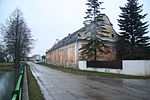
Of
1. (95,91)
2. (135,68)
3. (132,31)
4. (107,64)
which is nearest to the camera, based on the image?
(95,91)

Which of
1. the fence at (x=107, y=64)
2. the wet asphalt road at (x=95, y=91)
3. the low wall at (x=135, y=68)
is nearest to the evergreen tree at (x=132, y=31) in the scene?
the fence at (x=107, y=64)

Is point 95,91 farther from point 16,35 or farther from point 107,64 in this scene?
point 16,35

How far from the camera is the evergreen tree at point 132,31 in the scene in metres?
30.7

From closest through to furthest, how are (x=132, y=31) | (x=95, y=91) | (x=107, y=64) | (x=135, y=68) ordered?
(x=95, y=91), (x=135, y=68), (x=107, y=64), (x=132, y=31)

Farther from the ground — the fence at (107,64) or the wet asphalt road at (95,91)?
the fence at (107,64)

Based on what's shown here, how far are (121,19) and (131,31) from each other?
3144 mm

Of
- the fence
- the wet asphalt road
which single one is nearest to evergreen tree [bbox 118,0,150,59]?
the fence

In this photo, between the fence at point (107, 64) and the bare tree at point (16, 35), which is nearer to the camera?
the fence at point (107, 64)

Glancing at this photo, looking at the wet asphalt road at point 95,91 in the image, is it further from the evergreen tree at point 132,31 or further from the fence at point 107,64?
the evergreen tree at point 132,31

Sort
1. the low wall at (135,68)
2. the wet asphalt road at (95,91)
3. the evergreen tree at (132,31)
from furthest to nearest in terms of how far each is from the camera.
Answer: the evergreen tree at (132,31)
the low wall at (135,68)
the wet asphalt road at (95,91)

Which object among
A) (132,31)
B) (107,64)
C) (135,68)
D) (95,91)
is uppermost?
(132,31)

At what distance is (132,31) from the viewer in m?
32.6

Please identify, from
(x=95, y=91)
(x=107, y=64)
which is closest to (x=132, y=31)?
(x=107, y=64)

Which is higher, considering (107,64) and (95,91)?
(107,64)
